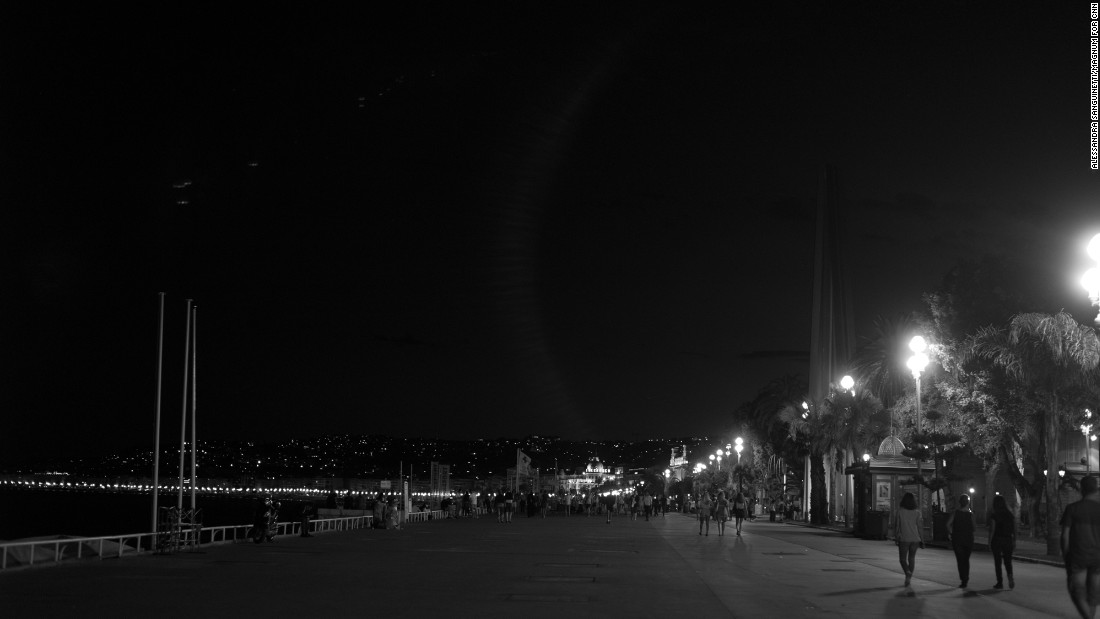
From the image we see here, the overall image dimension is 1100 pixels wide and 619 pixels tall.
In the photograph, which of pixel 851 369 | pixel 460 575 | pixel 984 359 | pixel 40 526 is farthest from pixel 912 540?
pixel 40 526

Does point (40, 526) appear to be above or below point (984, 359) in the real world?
below

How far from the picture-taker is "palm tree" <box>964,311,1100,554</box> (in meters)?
29.2

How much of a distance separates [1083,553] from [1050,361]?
19.0 meters

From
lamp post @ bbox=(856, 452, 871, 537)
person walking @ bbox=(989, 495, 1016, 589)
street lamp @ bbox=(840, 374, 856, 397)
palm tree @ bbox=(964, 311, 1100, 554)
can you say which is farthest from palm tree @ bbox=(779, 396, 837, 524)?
person walking @ bbox=(989, 495, 1016, 589)

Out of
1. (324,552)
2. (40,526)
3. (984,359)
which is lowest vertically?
(40,526)

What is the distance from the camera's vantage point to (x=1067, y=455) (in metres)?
46.4

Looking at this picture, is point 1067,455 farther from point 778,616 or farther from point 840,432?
point 778,616

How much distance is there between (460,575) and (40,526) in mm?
146117

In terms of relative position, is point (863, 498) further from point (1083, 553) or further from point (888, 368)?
point (1083, 553)

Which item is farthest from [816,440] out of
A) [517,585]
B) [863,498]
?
[517,585]

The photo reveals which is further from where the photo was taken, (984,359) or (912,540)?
(984,359)

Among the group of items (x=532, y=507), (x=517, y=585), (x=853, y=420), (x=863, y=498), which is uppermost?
(x=853, y=420)

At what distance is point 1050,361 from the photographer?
2961 centimetres

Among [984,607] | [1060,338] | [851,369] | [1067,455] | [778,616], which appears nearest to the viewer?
[778,616]
